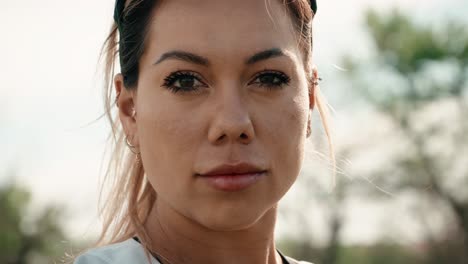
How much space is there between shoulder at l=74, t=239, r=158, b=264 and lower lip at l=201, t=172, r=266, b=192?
0.43 metres

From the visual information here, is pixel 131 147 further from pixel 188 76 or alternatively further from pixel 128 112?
pixel 188 76

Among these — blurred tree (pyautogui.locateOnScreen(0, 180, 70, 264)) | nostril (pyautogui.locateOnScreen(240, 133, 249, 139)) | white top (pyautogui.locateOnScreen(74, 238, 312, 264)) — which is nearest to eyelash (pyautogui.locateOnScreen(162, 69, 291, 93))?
nostril (pyautogui.locateOnScreen(240, 133, 249, 139))

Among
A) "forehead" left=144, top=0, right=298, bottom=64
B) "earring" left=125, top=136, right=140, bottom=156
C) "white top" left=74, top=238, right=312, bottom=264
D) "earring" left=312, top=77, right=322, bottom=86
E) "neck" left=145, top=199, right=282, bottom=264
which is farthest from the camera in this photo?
"earring" left=312, top=77, right=322, bottom=86

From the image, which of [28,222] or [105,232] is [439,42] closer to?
[28,222]

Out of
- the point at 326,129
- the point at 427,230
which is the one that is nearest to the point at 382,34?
the point at 427,230

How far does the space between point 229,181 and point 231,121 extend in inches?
8.0

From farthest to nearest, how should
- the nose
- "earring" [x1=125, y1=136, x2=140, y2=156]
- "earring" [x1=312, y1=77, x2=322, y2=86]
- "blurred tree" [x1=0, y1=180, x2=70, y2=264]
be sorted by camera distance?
"blurred tree" [x1=0, y1=180, x2=70, y2=264], "earring" [x1=312, y1=77, x2=322, y2=86], "earring" [x1=125, y1=136, x2=140, y2=156], the nose

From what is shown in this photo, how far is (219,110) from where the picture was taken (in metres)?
2.68

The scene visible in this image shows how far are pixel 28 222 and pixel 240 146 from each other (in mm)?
19855

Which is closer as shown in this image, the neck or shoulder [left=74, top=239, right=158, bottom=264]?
shoulder [left=74, top=239, right=158, bottom=264]

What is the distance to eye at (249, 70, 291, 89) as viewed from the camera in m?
2.81

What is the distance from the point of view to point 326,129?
11.5ft

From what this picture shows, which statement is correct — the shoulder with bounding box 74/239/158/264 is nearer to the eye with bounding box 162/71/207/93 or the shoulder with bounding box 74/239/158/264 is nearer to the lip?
the lip

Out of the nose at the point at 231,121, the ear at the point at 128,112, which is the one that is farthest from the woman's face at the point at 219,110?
the ear at the point at 128,112
